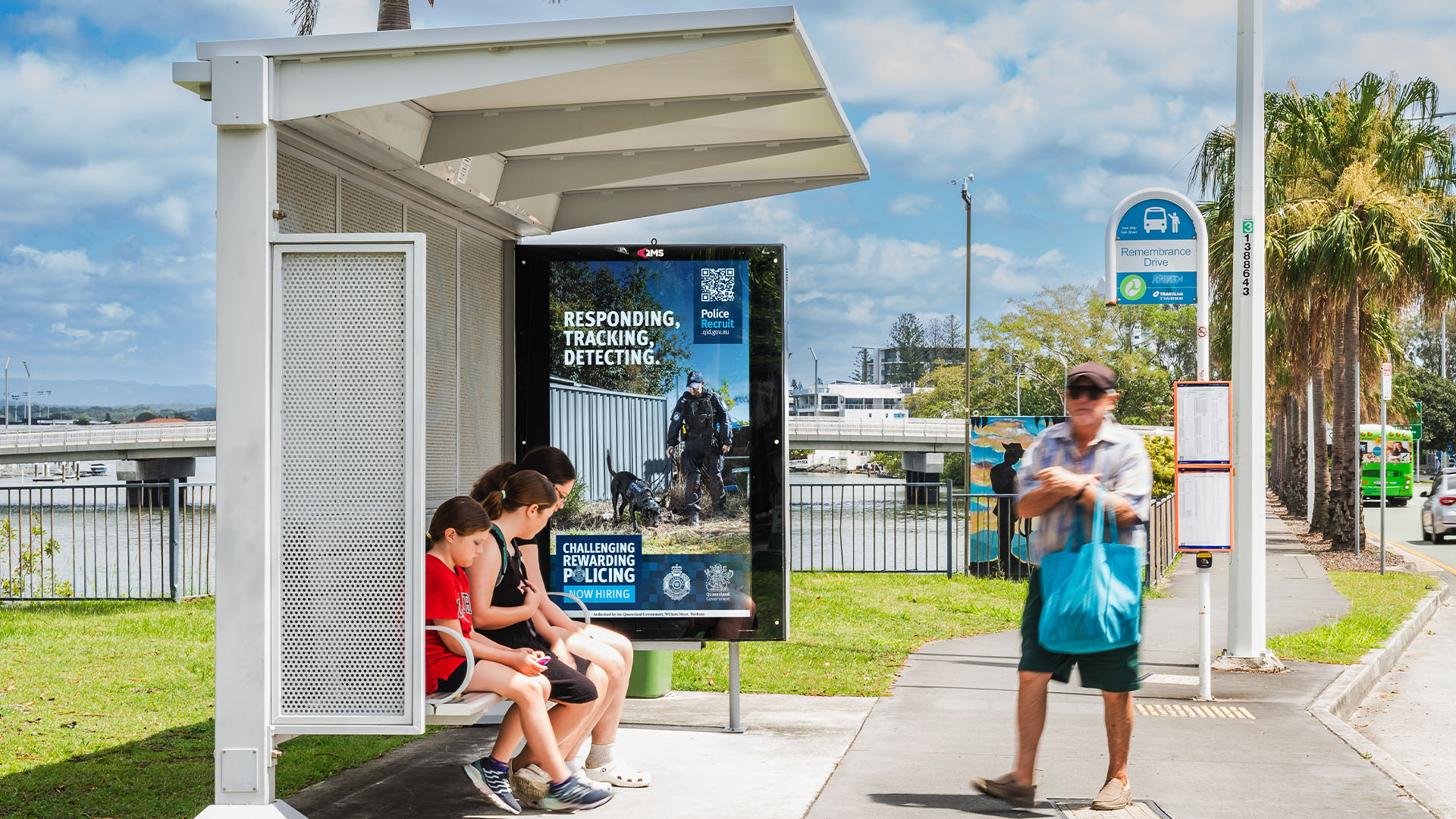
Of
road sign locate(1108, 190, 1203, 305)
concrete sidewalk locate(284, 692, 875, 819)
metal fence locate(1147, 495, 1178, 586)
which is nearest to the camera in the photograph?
concrete sidewalk locate(284, 692, 875, 819)

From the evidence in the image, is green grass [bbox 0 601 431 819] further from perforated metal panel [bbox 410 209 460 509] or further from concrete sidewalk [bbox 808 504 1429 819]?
concrete sidewalk [bbox 808 504 1429 819]

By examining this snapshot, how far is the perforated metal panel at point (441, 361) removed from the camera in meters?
6.70

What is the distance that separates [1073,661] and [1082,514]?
2.10 ft

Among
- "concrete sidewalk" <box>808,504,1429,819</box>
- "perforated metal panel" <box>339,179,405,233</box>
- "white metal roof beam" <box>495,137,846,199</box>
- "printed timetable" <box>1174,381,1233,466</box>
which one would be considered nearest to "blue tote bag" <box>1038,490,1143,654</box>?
"concrete sidewalk" <box>808,504,1429,819</box>

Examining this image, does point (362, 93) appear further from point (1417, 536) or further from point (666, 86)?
point (1417, 536)

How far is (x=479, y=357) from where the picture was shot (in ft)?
23.8

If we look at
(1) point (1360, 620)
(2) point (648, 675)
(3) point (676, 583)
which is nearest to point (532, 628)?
(3) point (676, 583)

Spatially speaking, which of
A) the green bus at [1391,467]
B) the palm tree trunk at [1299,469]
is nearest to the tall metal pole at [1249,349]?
the palm tree trunk at [1299,469]

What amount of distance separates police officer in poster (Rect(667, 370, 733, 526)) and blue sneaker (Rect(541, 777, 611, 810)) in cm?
182

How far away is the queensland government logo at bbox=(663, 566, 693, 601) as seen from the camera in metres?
6.76

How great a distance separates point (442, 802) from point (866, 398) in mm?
153269

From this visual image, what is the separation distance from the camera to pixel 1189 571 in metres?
18.7

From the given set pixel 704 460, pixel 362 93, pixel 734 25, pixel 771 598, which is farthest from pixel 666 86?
pixel 771 598

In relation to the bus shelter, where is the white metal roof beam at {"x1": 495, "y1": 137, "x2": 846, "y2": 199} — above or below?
above
